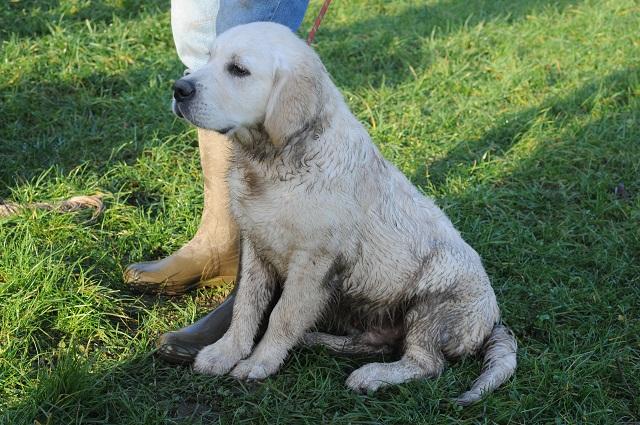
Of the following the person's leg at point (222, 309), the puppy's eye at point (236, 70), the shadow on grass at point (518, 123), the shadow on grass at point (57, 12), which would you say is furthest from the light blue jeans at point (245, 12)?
the shadow on grass at point (57, 12)

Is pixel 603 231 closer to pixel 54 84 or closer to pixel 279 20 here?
pixel 279 20

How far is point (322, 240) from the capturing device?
284 centimetres

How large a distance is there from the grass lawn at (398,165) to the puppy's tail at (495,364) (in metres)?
0.06

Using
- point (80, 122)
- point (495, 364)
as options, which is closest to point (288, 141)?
point (495, 364)

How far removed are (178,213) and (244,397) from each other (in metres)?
1.45

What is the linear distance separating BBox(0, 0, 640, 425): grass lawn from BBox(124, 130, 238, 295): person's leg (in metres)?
0.09


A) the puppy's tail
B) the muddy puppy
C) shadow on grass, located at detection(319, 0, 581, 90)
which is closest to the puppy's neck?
the muddy puppy

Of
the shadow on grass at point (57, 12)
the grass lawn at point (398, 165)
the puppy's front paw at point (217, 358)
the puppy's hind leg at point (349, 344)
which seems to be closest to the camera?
the grass lawn at point (398, 165)

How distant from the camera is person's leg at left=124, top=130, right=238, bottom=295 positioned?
11.5 ft

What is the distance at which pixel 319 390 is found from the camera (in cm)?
295

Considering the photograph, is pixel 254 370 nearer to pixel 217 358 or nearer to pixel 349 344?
pixel 217 358

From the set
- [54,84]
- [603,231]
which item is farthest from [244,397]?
[54,84]

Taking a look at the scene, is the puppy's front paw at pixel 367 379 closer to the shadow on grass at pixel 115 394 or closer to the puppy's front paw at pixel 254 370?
the puppy's front paw at pixel 254 370

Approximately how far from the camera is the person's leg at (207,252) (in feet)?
11.5
